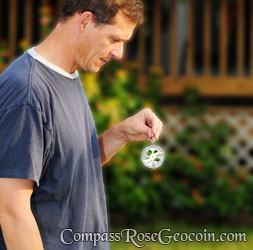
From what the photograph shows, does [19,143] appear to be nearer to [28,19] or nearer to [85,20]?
[85,20]

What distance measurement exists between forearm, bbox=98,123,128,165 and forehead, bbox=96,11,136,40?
528 mm

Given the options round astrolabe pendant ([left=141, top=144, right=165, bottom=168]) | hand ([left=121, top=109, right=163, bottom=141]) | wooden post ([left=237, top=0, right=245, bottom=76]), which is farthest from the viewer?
wooden post ([left=237, top=0, right=245, bottom=76])

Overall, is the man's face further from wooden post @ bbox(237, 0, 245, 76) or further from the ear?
wooden post @ bbox(237, 0, 245, 76)

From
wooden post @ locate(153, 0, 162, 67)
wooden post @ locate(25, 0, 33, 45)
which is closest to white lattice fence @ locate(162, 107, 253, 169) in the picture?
wooden post @ locate(153, 0, 162, 67)

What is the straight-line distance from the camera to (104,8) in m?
2.03

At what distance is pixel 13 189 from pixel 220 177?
557 centimetres

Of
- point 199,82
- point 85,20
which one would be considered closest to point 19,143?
point 85,20

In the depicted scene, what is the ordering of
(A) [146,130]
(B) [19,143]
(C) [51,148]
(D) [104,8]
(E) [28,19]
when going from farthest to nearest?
1. (E) [28,19]
2. (A) [146,130]
3. (D) [104,8]
4. (C) [51,148]
5. (B) [19,143]

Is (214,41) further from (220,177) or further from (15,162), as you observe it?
(15,162)

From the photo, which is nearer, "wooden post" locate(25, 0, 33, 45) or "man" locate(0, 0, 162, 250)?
"man" locate(0, 0, 162, 250)

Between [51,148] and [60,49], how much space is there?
376 millimetres

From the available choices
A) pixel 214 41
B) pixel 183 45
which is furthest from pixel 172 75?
pixel 214 41

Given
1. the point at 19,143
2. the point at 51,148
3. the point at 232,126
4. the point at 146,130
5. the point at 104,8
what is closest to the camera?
the point at 19,143

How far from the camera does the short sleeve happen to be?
177 cm
